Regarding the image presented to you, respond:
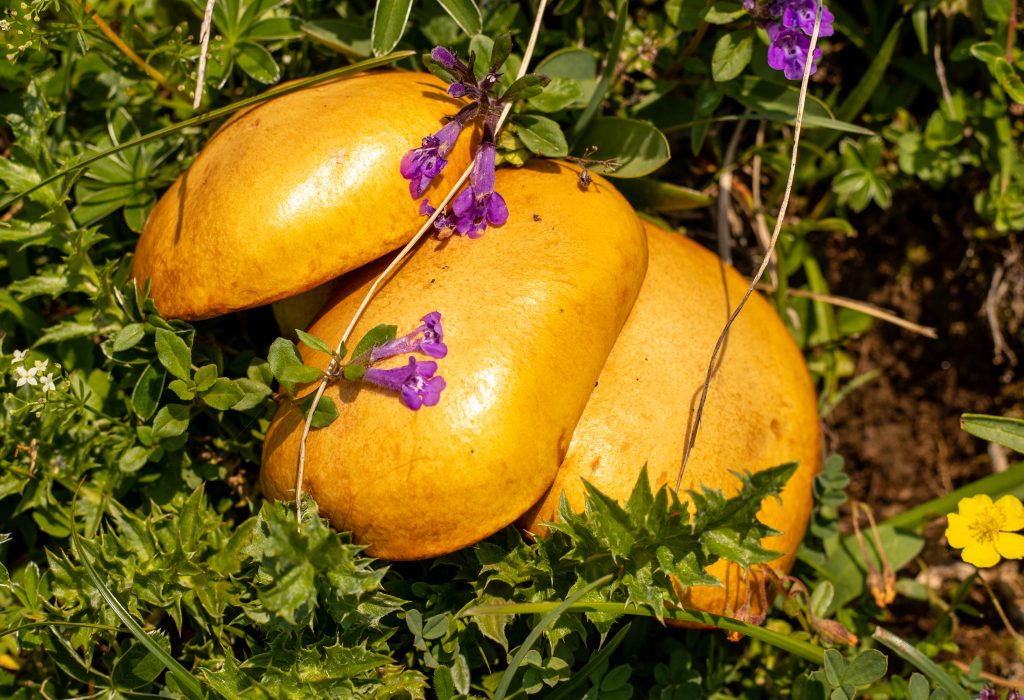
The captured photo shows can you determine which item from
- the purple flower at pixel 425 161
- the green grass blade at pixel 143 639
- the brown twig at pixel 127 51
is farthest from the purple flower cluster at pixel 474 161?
the green grass blade at pixel 143 639

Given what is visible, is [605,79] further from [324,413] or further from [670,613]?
[670,613]

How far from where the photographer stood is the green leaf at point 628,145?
2893 mm

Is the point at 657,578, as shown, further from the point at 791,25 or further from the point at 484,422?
the point at 791,25

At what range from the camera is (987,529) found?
2699 millimetres

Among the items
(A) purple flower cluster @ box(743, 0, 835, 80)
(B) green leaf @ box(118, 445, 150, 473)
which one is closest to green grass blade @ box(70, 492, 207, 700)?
(B) green leaf @ box(118, 445, 150, 473)

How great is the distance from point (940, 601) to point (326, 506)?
2569 millimetres

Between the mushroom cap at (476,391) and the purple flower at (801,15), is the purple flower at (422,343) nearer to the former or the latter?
the mushroom cap at (476,391)

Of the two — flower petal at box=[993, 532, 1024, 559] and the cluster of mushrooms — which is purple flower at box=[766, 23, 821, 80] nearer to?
the cluster of mushrooms

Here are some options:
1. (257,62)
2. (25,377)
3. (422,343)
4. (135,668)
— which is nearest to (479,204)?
(422,343)

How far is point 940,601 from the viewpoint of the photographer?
11.2ft

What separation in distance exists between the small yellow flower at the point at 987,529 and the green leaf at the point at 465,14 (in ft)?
7.36

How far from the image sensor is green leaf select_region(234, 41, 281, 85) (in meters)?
2.94

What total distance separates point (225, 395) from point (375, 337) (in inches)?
26.2

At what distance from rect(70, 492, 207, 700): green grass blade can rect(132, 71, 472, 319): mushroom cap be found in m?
0.76
